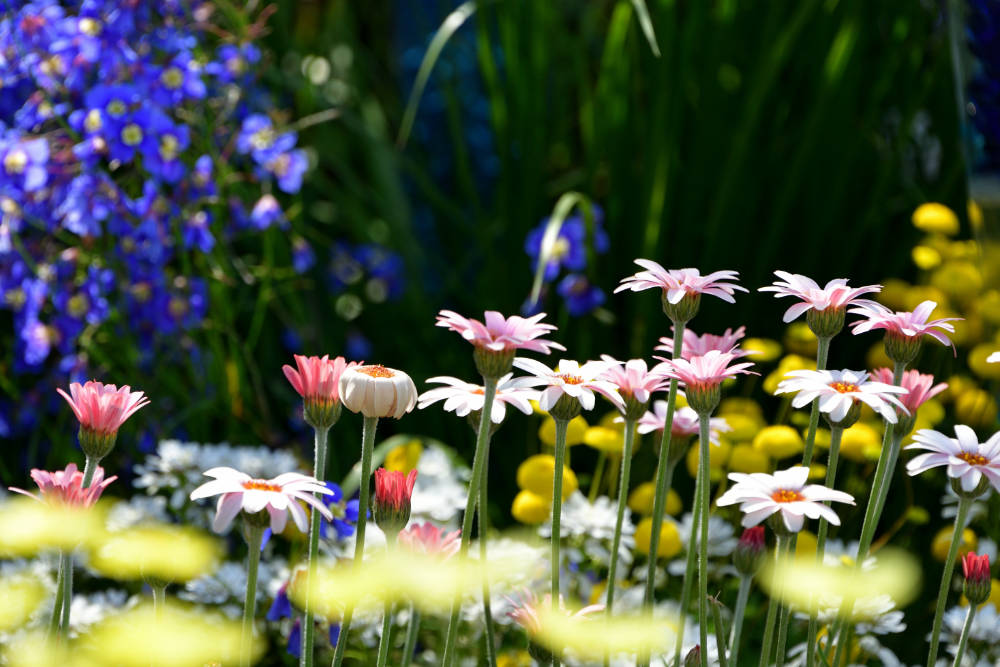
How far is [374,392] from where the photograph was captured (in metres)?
0.84

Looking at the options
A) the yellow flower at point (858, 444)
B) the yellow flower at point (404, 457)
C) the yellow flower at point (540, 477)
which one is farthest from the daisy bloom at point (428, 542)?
the yellow flower at point (858, 444)

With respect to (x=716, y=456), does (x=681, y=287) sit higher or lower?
higher

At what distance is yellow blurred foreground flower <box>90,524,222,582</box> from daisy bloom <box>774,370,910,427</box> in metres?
0.51

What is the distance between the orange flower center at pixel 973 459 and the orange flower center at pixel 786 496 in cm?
14

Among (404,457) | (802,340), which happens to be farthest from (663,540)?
(802,340)

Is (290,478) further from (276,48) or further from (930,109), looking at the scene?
(276,48)

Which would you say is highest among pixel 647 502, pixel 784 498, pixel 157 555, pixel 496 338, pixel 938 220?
pixel 938 220

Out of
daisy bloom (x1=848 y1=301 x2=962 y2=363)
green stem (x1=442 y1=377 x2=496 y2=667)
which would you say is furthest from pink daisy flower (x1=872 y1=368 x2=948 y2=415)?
green stem (x1=442 y1=377 x2=496 y2=667)

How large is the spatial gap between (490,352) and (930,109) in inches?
74.8

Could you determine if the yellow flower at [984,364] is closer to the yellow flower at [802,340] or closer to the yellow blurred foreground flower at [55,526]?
the yellow flower at [802,340]

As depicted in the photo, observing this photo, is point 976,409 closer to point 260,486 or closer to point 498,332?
point 498,332

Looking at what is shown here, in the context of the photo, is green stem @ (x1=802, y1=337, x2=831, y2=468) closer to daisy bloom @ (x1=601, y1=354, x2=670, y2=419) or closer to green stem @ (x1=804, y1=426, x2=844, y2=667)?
green stem @ (x1=804, y1=426, x2=844, y2=667)

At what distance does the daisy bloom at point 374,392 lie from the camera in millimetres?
844

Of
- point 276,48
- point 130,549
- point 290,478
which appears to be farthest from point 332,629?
point 276,48
